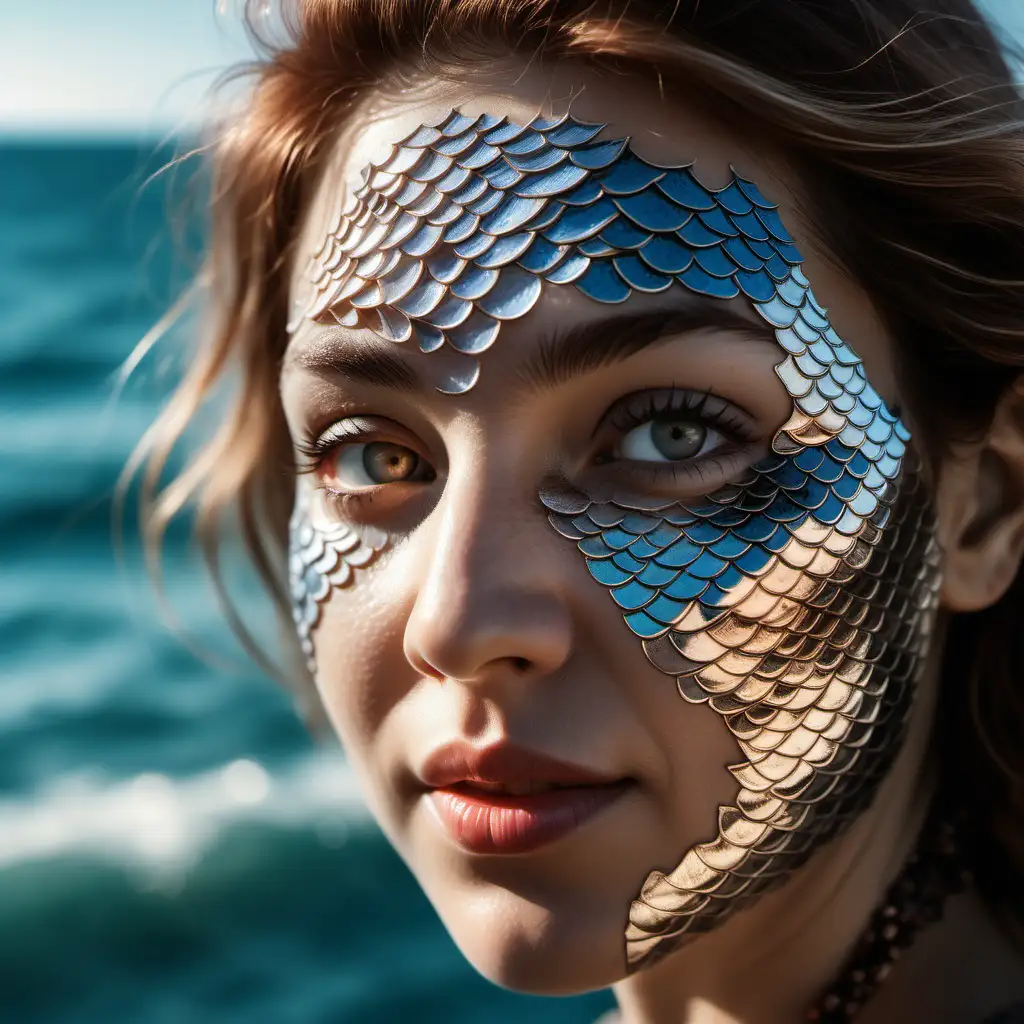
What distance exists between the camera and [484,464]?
135cm

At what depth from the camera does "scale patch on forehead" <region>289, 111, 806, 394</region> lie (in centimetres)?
134

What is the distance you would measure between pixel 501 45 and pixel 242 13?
54 cm

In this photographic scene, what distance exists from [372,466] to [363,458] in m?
0.02

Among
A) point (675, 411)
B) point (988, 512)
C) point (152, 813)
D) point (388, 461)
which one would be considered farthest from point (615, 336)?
point (152, 813)

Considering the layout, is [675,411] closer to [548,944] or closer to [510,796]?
[510,796]

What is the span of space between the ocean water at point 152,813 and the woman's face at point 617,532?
94cm

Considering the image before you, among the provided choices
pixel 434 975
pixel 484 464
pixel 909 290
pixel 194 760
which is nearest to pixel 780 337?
pixel 909 290

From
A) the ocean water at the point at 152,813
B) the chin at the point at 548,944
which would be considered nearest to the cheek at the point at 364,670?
the chin at the point at 548,944

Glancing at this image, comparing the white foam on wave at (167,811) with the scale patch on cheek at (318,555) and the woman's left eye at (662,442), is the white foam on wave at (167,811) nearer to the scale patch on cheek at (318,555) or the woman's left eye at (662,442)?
the scale patch on cheek at (318,555)

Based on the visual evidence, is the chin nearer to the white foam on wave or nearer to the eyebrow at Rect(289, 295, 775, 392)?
the eyebrow at Rect(289, 295, 775, 392)

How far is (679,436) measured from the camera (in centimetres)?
138

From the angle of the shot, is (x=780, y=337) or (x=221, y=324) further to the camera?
(x=221, y=324)

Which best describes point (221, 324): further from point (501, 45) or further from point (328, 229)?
point (501, 45)

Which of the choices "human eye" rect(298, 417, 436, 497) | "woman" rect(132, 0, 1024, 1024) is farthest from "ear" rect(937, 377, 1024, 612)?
"human eye" rect(298, 417, 436, 497)
